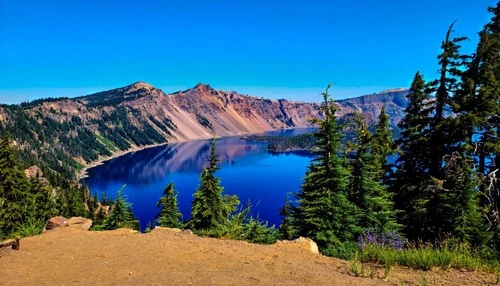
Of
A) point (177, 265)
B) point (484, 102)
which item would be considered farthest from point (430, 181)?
point (177, 265)

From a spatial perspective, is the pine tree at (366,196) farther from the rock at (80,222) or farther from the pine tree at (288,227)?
the rock at (80,222)

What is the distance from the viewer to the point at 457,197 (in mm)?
17562

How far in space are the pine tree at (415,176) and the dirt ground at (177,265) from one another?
1310 cm

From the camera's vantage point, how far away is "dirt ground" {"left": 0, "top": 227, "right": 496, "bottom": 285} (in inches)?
309

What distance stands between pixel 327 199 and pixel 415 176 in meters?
10.9

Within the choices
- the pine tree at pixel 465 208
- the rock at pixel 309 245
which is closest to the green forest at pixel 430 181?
the pine tree at pixel 465 208

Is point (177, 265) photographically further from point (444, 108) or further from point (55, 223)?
point (444, 108)

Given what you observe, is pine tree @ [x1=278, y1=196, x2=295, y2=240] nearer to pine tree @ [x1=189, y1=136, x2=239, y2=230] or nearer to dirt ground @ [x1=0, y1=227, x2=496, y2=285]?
pine tree @ [x1=189, y1=136, x2=239, y2=230]

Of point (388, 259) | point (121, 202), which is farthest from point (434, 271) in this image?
point (121, 202)

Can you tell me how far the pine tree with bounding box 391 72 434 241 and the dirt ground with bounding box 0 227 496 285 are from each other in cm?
1310

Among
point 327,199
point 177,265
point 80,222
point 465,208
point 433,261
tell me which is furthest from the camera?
point 327,199

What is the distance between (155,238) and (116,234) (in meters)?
1.95

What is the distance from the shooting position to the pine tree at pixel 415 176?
21.9 meters

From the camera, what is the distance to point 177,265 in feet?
29.7
